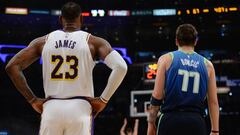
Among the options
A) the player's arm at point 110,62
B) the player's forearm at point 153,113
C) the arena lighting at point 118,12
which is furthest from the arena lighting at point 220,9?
the player's arm at point 110,62

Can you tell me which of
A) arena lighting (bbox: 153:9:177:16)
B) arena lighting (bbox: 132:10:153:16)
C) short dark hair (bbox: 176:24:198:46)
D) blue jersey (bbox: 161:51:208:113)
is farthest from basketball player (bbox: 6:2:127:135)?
arena lighting (bbox: 132:10:153:16)

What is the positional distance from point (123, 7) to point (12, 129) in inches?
305

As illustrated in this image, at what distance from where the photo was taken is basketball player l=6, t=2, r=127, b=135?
175 inches

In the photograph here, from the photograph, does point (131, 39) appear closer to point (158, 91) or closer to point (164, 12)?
point (164, 12)

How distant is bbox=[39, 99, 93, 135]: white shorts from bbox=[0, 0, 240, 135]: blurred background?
1530 centimetres

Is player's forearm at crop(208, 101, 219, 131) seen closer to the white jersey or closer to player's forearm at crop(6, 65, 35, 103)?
the white jersey

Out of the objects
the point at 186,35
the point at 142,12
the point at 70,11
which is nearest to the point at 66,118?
the point at 70,11

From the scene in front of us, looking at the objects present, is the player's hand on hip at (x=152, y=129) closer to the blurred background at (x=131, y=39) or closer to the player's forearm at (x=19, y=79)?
the player's forearm at (x=19, y=79)

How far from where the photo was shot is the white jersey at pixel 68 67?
4.58 m

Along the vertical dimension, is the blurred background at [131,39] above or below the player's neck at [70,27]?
below

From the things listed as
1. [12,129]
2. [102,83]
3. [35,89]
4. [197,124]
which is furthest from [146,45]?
[197,124]

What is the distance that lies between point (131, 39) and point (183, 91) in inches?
685

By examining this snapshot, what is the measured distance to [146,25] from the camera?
21594 mm

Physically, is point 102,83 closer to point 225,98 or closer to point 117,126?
point 117,126
